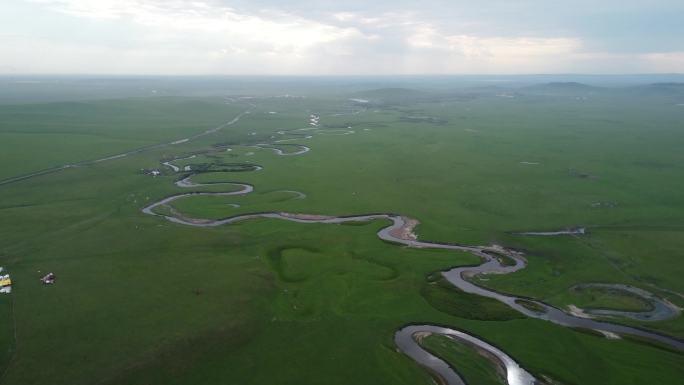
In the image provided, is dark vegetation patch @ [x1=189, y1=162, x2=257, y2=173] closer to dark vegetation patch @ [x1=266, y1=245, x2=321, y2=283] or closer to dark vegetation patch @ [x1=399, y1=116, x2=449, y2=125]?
dark vegetation patch @ [x1=266, y1=245, x2=321, y2=283]

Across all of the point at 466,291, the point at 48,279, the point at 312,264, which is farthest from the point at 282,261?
the point at 48,279

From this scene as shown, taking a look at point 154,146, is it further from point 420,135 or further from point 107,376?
point 107,376

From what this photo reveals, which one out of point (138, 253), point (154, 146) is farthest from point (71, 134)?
point (138, 253)

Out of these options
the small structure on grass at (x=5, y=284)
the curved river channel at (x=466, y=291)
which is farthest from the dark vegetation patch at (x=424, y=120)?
the small structure on grass at (x=5, y=284)

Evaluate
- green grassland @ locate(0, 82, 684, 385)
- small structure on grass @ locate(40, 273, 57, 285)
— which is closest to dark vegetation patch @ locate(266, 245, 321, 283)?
green grassland @ locate(0, 82, 684, 385)

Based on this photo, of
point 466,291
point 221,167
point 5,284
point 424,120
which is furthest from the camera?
point 424,120

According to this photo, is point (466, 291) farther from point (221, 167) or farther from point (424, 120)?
point (424, 120)

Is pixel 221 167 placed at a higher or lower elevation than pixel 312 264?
higher
